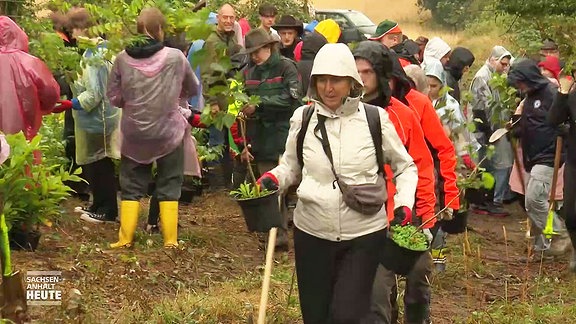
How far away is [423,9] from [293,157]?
43005 millimetres

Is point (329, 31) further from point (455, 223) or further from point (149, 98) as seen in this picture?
point (455, 223)

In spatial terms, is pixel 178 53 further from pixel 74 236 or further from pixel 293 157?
pixel 293 157

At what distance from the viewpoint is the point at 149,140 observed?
374 inches

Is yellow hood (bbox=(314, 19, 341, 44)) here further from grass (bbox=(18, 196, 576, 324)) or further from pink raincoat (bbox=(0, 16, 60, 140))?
pink raincoat (bbox=(0, 16, 60, 140))

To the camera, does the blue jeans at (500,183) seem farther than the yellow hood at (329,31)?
Yes

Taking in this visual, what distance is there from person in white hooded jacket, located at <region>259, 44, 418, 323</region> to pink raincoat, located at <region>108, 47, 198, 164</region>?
361 cm

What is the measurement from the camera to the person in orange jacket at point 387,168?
630 cm

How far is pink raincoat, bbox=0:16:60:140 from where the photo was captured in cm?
877

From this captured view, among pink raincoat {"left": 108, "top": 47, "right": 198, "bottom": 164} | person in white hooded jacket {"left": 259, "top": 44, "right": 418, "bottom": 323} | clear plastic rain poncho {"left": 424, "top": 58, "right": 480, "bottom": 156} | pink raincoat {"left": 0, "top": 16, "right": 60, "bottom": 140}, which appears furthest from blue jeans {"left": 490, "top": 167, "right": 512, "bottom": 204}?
person in white hooded jacket {"left": 259, "top": 44, "right": 418, "bottom": 323}

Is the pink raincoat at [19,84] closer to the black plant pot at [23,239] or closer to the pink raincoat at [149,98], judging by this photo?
the pink raincoat at [149,98]

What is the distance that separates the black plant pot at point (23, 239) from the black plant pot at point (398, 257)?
384 centimetres

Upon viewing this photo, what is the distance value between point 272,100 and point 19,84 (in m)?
2.54

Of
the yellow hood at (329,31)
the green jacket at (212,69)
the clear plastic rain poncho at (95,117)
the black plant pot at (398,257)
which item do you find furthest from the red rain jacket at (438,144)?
the yellow hood at (329,31)

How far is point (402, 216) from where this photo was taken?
5.86 m
